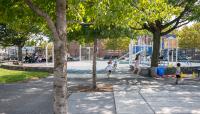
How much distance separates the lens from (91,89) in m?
18.4

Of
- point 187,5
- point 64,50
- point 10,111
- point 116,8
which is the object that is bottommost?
point 10,111

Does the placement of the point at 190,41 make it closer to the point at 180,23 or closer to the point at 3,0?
the point at 180,23

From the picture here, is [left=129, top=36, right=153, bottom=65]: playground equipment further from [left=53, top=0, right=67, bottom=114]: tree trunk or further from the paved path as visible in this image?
[left=53, top=0, right=67, bottom=114]: tree trunk

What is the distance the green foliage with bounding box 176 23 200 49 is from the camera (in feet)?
207

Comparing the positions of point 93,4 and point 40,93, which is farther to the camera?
point 40,93

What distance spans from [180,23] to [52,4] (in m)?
20.8

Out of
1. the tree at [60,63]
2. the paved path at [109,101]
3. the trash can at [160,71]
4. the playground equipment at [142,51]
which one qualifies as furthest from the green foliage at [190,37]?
the tree at [60,63]

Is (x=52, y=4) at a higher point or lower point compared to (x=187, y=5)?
lower

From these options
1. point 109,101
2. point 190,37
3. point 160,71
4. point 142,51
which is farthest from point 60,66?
point 190,37

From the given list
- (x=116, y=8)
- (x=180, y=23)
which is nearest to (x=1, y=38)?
(x=180, y=23)

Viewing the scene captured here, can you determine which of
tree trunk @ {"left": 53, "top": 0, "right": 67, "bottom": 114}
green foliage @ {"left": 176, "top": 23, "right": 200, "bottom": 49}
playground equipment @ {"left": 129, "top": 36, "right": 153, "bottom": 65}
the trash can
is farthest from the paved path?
green foliage @ {"left": 176, "top": 23, "right": 200, "bottom": 49}

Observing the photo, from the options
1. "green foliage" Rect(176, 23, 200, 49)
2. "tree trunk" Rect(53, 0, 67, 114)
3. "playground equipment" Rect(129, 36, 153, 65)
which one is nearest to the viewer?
"tree trunk" Rect(53, 0, 67, 114)

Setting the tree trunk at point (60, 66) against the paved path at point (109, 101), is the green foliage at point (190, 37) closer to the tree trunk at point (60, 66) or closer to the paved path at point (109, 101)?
the paved path at point (109, 101)

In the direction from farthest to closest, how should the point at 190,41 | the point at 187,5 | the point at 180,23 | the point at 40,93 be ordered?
the point at 190,41
the point at 180,23
the point at 187,5
the point at 40,93
